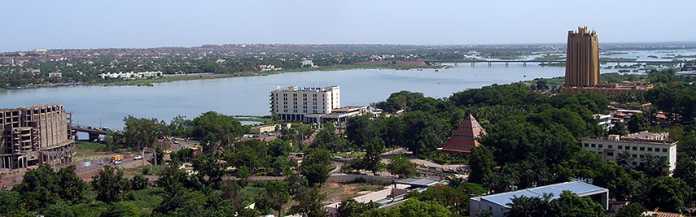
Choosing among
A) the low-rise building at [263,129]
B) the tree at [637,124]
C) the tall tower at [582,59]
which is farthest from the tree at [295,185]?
the tall tower at [582,59]

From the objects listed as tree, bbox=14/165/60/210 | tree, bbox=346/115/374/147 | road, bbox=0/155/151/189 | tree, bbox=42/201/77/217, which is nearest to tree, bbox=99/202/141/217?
tree, bbox=42/201/77/217

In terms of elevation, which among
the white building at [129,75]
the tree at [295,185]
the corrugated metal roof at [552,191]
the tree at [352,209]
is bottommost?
the tree at [295,185]

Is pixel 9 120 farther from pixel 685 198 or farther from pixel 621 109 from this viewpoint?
pixel 621 109

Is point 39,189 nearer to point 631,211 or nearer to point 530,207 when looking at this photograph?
point 530,207

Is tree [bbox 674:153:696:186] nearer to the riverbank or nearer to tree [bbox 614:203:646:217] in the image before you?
tree [bbox 614:203:646:217]

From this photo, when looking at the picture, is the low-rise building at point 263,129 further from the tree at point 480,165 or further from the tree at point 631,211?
the tree at point 631,211

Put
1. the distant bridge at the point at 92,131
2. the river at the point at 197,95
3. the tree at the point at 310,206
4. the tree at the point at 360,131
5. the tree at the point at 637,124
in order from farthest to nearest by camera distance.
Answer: the river at the point at 197,95
the distant bridge at the point at 92,131
the tree at the point at 360,131
the tree at the point at 637,124
the tree at the point at 310,206

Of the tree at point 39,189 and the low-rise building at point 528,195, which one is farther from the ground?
the low-rise building at point 528,195

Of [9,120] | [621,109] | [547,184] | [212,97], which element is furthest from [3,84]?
[547,184]
